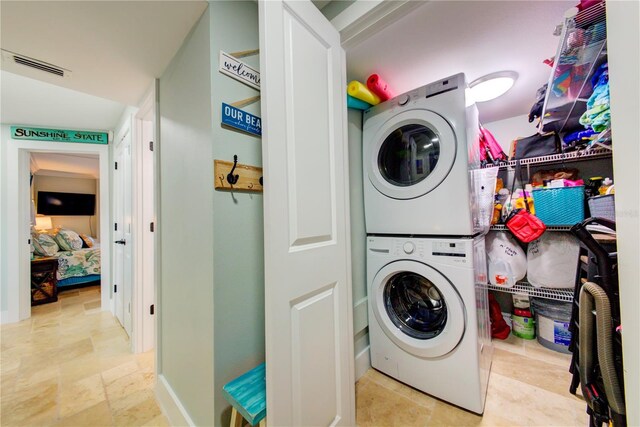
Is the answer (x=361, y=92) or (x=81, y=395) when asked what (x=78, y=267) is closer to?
(x=81, y=395)

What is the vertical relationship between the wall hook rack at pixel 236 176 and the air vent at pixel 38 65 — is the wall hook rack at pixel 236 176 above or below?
below

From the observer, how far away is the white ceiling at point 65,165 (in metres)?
4.25

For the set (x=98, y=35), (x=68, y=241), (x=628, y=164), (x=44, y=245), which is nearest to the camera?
(x=628, y=164)

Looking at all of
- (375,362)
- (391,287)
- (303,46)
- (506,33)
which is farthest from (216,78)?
(375,362)

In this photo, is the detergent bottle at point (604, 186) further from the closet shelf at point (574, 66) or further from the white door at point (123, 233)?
the white door at point (123, 233)

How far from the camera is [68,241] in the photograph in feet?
12.9

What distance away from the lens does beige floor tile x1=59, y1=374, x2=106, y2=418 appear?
54.6 inches

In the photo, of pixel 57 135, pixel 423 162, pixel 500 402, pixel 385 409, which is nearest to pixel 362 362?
pixel 385 409

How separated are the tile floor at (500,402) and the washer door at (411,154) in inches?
47.6

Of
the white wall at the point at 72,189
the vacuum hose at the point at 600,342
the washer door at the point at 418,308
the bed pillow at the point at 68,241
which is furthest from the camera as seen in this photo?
the white wall at the point at 72,189

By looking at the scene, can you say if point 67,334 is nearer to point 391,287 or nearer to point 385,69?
point 391,287

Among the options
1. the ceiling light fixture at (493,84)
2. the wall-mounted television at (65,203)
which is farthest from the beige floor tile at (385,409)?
the wall-mounted television at (65,203)

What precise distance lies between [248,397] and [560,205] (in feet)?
7.46

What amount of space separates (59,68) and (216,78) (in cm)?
118
